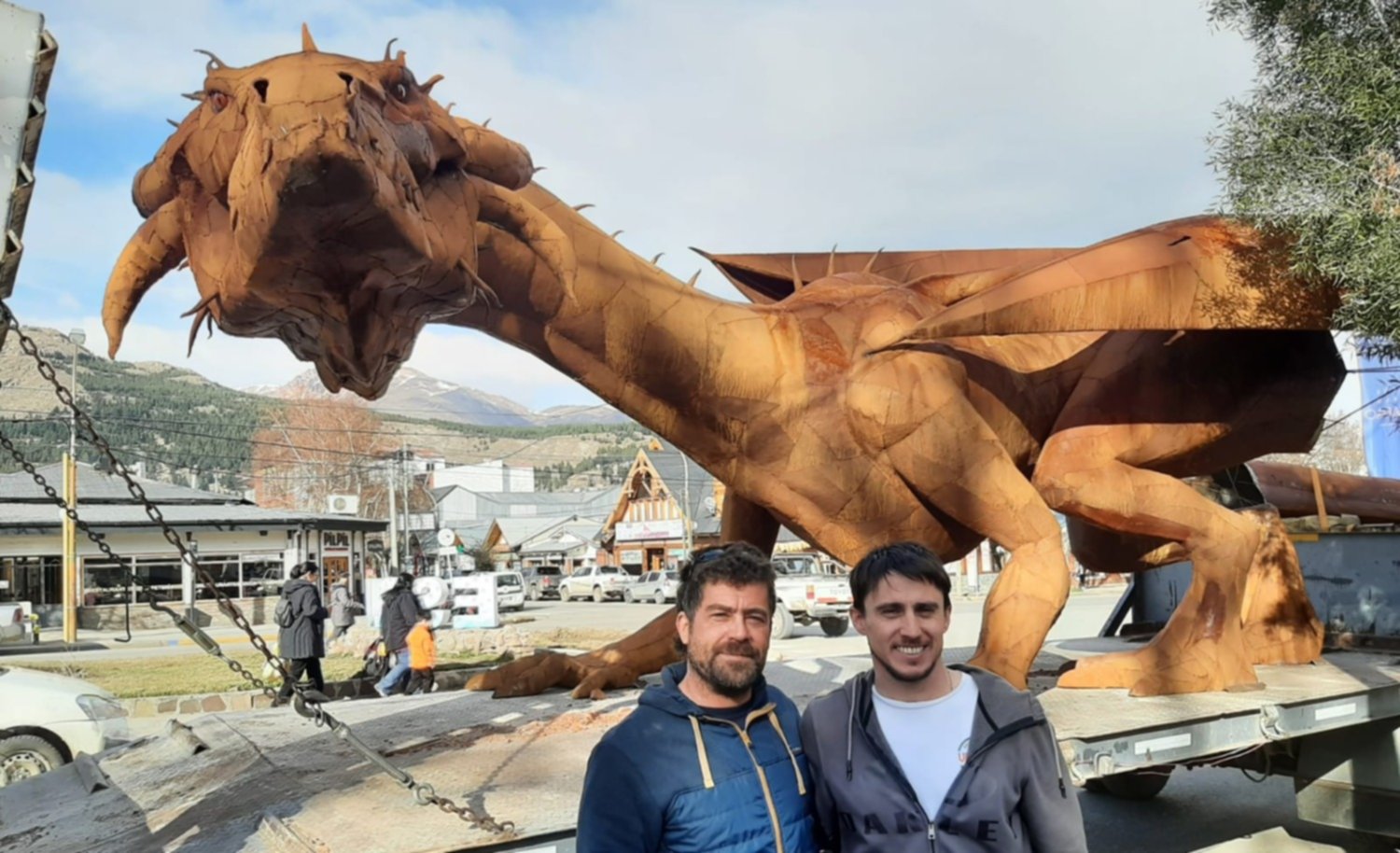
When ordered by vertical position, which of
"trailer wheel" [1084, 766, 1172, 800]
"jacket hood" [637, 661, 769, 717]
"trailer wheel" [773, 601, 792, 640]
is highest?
"jacket hood" [637, 661, 769, 717]

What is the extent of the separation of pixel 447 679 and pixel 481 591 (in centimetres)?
1240

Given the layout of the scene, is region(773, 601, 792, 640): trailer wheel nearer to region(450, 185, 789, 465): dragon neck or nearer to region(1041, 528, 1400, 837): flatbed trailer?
region(1041, 528, 1400, 837): flatbed trailer

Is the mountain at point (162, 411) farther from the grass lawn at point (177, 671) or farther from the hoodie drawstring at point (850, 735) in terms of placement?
the hoodie drawstring at point (850, 735)

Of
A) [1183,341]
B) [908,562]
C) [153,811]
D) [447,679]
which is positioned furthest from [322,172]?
[447,679]

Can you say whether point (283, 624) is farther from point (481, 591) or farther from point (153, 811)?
→ point (481, 591)

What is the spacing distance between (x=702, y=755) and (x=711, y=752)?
0.08ft

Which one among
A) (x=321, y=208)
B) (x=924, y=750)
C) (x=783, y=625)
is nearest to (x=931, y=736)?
(x=924, y=750)

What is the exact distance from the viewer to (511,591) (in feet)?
102

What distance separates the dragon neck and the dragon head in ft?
1.22

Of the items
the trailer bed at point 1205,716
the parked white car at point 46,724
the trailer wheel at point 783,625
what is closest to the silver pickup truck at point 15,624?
the trailer wheel at point 783,625

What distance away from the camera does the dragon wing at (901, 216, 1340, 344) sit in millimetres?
4371

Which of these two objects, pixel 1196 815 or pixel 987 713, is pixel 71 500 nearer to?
pixel 1196 815

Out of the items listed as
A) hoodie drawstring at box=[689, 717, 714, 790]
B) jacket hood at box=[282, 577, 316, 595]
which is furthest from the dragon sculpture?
jacket hood at box=[282, 577, 316, 595]

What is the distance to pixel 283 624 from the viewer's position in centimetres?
967
